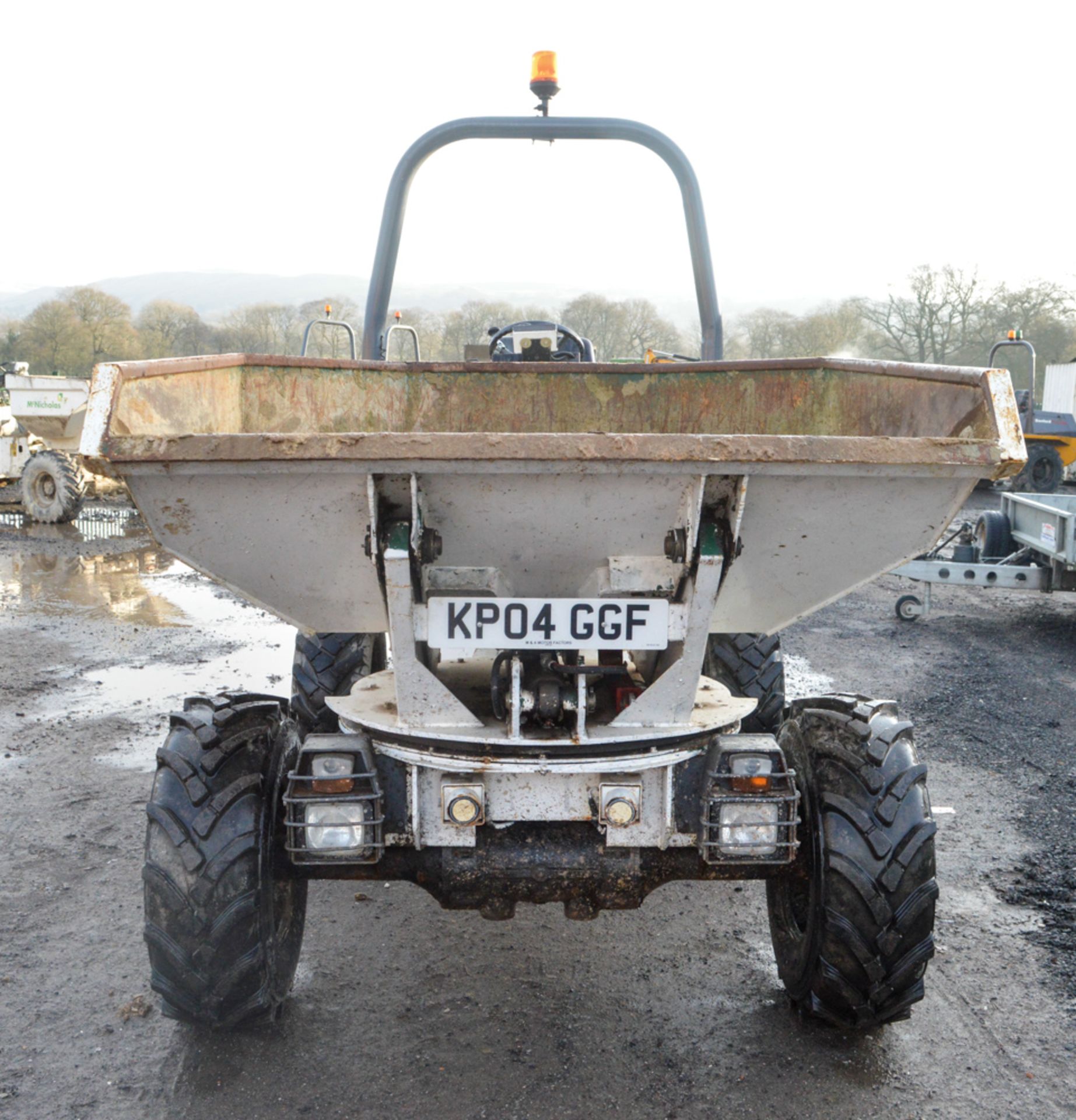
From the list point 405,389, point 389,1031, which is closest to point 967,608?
point 405,389

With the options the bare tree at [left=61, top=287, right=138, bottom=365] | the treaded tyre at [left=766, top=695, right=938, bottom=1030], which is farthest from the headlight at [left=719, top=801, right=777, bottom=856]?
the bare tree at [left=61, top=287, right=138, bottom=365]

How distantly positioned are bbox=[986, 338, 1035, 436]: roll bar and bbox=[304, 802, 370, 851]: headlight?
4694 millimetres

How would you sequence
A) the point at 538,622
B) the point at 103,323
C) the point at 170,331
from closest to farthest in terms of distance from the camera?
the point at 538,622 < the point at 103,323 < the point at 170,331

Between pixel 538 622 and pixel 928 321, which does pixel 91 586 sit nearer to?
pixel 538 622

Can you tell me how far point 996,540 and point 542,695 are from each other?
651 centimetres

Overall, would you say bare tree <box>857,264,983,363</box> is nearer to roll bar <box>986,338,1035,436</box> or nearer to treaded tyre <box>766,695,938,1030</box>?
roll bar <box>986,338,1035,436</box>

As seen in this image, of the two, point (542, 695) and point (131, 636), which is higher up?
point (542, 695)

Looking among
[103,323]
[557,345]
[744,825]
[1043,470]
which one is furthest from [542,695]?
[103,323]

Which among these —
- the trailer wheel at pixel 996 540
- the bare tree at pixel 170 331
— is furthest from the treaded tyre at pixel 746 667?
the bare tree at pixel 170 331

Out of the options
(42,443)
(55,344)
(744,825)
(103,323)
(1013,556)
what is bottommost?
(1013,556)

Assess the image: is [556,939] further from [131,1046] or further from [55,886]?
[55,886]

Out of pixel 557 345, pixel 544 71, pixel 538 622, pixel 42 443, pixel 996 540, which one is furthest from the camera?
pixel 42 443

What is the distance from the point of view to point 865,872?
2354mm

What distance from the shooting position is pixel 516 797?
234 centimetres
